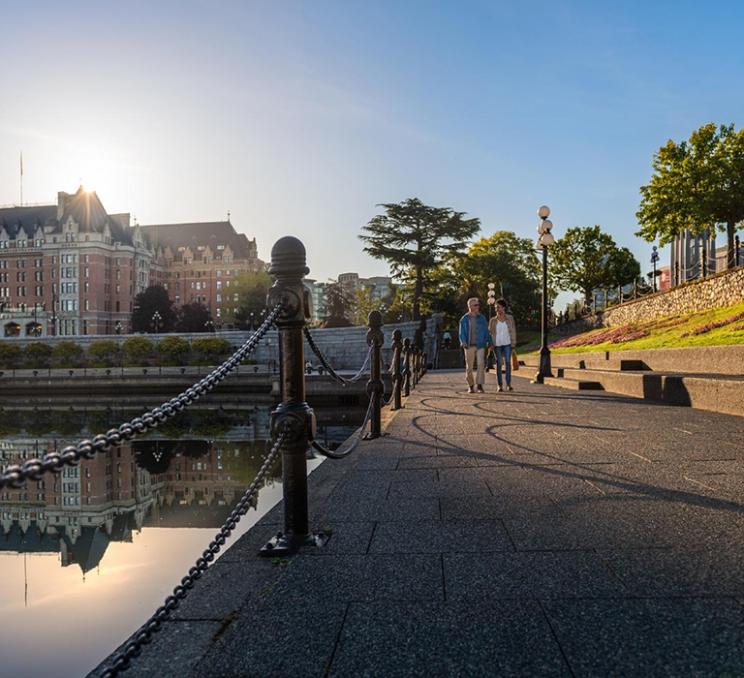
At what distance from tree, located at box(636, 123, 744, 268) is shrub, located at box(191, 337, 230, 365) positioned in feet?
110

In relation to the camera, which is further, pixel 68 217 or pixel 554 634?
pixel 68 217

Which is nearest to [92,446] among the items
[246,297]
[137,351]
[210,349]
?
[210,349]

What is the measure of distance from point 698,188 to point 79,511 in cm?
3510

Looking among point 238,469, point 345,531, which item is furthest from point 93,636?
point 238,469

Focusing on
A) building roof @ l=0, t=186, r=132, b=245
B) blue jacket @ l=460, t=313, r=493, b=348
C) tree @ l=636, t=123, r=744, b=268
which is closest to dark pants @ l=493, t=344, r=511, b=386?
blue jacket @ l=460, t=313, r=493, b=348

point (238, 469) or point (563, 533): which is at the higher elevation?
point (563, 533)

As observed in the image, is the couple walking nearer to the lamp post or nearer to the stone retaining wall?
the lamp post

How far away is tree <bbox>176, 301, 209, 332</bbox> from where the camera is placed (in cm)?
9256

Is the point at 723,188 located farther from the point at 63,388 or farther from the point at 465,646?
the point at 63,388

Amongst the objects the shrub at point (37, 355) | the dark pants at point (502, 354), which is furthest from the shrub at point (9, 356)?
the dark pants at point (502, 354)

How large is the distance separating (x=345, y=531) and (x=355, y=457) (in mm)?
2615

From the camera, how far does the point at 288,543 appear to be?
3.14m

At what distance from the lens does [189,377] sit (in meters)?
38.0

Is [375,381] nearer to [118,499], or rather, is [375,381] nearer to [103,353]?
[118,499]
